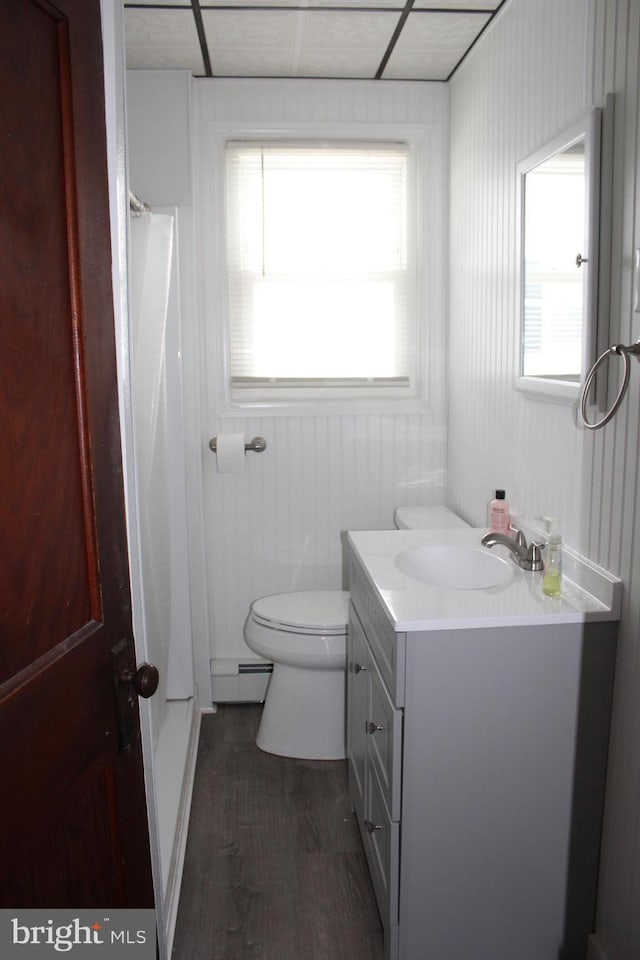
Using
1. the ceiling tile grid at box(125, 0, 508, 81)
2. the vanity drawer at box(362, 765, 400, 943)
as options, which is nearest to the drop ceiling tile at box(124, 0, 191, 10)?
the ceiling tile grid at box(125, 0, 508, 81)

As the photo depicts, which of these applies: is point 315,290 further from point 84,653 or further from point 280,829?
point 84,653

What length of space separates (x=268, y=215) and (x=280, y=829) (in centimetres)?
216

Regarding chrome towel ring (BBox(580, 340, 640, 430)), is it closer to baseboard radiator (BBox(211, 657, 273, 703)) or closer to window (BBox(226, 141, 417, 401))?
window (BBox(226, 141, 417, 401))

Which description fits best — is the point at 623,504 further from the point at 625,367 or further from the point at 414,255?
the point at 414,255

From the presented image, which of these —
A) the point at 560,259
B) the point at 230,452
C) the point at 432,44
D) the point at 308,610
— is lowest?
the point at 308,610

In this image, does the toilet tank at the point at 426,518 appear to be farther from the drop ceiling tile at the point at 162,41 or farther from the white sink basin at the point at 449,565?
the drop ceiling tile at the point at 162,41

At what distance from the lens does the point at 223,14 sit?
7.50 feet

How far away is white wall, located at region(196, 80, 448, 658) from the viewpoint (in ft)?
9.80

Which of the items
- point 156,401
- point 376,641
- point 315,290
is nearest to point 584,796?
point 376,641

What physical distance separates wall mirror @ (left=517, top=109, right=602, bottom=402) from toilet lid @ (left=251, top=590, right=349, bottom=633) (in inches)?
40.7

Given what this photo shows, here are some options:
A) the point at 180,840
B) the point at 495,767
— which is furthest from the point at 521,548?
the point at 180,840

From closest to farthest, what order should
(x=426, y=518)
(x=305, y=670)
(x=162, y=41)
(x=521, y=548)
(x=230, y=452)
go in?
(x=521, y=548)
(x=162, y=41)
(x=305, y=670)
(x=426, y=518)
(x=230, y=452)

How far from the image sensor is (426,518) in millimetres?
2795

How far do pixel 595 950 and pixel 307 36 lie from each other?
8.68 feet
